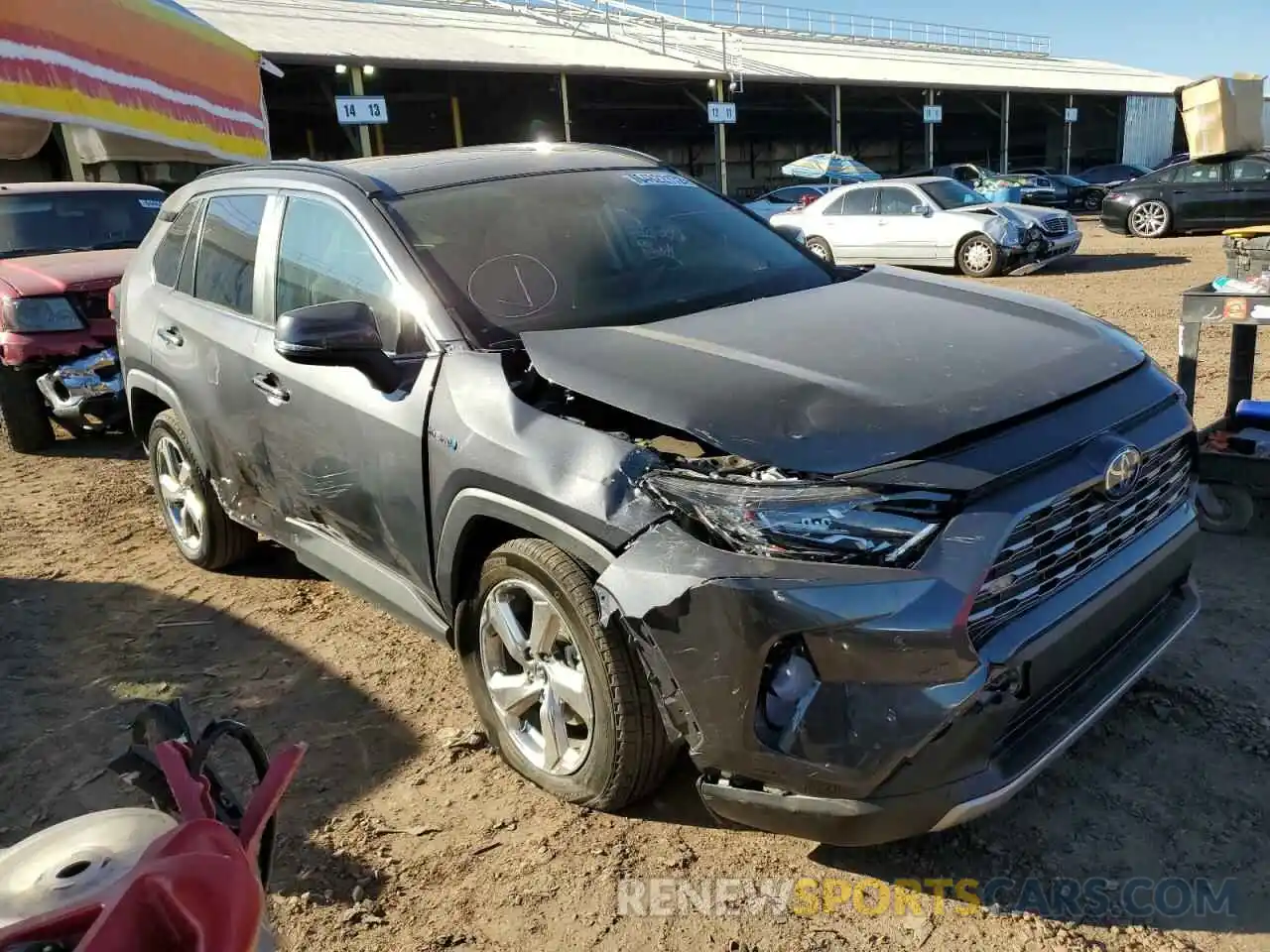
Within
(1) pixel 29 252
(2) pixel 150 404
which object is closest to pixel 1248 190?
(1) pixel 29 252

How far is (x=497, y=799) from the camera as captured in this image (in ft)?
9.59

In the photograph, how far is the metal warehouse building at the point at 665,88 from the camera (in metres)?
24.8

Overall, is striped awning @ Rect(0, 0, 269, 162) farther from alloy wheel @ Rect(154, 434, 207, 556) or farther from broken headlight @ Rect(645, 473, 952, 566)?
broken headlight @ Rect(645, 473, 952, 566)

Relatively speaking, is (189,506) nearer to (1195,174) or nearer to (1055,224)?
(1055,224)

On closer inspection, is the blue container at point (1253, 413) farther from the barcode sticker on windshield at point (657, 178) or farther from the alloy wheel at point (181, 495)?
the alloy wheel at point (181, 495)

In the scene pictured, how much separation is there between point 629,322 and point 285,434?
4.42 feet

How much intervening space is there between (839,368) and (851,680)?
858 millimetres

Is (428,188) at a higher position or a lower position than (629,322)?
higher

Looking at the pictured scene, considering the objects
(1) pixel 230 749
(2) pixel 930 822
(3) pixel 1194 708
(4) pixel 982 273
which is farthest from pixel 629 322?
(4) pixel 982 273

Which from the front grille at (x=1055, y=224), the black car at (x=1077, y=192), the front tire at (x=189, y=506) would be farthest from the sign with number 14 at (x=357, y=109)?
the black car at (x=1077, y=192)

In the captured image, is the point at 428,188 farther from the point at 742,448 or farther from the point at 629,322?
the point at 742,448

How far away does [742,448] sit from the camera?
2.24m

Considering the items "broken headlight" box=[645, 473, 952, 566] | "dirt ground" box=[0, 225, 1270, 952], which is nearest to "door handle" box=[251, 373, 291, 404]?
"dirt ground" box=[0, 225, 1270, 952]

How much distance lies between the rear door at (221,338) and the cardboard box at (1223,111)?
5.08m
